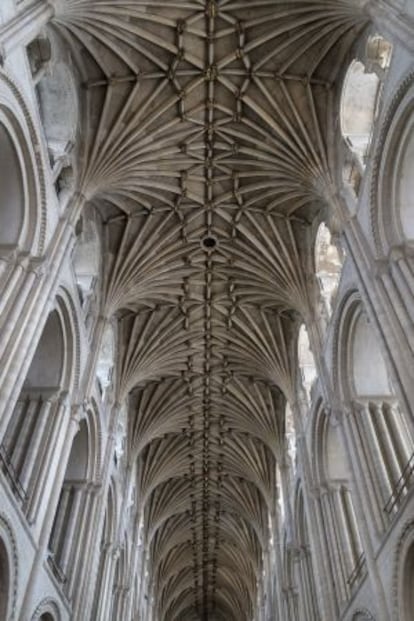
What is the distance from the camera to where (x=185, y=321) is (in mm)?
23516

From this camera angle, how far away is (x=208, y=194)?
1955 cm

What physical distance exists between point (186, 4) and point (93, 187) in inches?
210

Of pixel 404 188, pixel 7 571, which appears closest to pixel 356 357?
pixel 404 188

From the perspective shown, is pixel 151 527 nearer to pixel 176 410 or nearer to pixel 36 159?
pixel 176 410

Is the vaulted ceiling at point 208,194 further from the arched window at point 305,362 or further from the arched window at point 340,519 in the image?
the arched window at point 340,519

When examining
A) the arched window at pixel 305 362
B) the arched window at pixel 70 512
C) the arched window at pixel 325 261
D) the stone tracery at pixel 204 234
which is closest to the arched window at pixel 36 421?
the stone tracery at pixel 204 234

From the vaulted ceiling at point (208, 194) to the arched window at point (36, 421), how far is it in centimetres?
390

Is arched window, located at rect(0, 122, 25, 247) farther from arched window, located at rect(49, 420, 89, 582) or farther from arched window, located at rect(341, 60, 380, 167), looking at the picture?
arched window, located at rect(341, 60, 380, 167)

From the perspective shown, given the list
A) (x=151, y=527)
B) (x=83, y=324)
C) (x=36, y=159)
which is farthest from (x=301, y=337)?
(x=151, y=527)

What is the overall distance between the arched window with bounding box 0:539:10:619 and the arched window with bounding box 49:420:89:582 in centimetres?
272

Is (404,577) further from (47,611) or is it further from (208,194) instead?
(208,194)

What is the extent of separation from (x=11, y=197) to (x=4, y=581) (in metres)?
7.75

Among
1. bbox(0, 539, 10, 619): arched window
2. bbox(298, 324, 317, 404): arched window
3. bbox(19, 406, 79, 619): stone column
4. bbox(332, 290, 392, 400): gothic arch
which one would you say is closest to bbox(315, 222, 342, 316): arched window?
bbox(298, 324, 317, 404): arched window

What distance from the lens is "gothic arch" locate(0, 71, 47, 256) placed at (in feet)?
39.0
